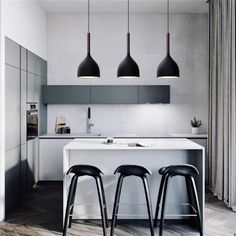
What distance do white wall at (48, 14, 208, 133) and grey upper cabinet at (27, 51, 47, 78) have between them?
0.92 ft

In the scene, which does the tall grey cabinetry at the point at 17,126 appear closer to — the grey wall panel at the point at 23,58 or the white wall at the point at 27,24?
the grey wall panel at the point at 23,58

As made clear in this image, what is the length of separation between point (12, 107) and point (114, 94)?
233 cm

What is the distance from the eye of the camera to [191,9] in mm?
6375

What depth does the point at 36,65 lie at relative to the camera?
5742 millimetres

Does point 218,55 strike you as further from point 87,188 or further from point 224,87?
point 87,188

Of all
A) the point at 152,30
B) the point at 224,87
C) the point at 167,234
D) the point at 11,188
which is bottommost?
the point at 167,234

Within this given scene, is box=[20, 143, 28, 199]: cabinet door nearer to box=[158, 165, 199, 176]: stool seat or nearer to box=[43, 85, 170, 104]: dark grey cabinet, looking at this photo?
box=[43, 85, 170, 104]: dark grey cabinet

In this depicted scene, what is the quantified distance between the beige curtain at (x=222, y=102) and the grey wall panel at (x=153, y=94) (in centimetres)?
98

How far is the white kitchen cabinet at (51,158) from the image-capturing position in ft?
19.7

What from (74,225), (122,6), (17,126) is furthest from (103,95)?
(74,225)

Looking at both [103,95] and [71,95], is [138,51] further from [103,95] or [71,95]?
[71,95]

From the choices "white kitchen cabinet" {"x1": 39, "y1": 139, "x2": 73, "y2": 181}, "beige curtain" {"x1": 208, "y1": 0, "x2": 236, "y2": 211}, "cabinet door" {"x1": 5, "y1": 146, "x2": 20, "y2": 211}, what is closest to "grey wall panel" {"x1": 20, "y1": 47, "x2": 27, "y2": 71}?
"cabinet door" {"x1": 5, "y1": 146, "x2": 20, "y2": 211}

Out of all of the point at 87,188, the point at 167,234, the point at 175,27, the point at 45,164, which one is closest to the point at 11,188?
the point at 87,188

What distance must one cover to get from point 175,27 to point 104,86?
1.88 metres
